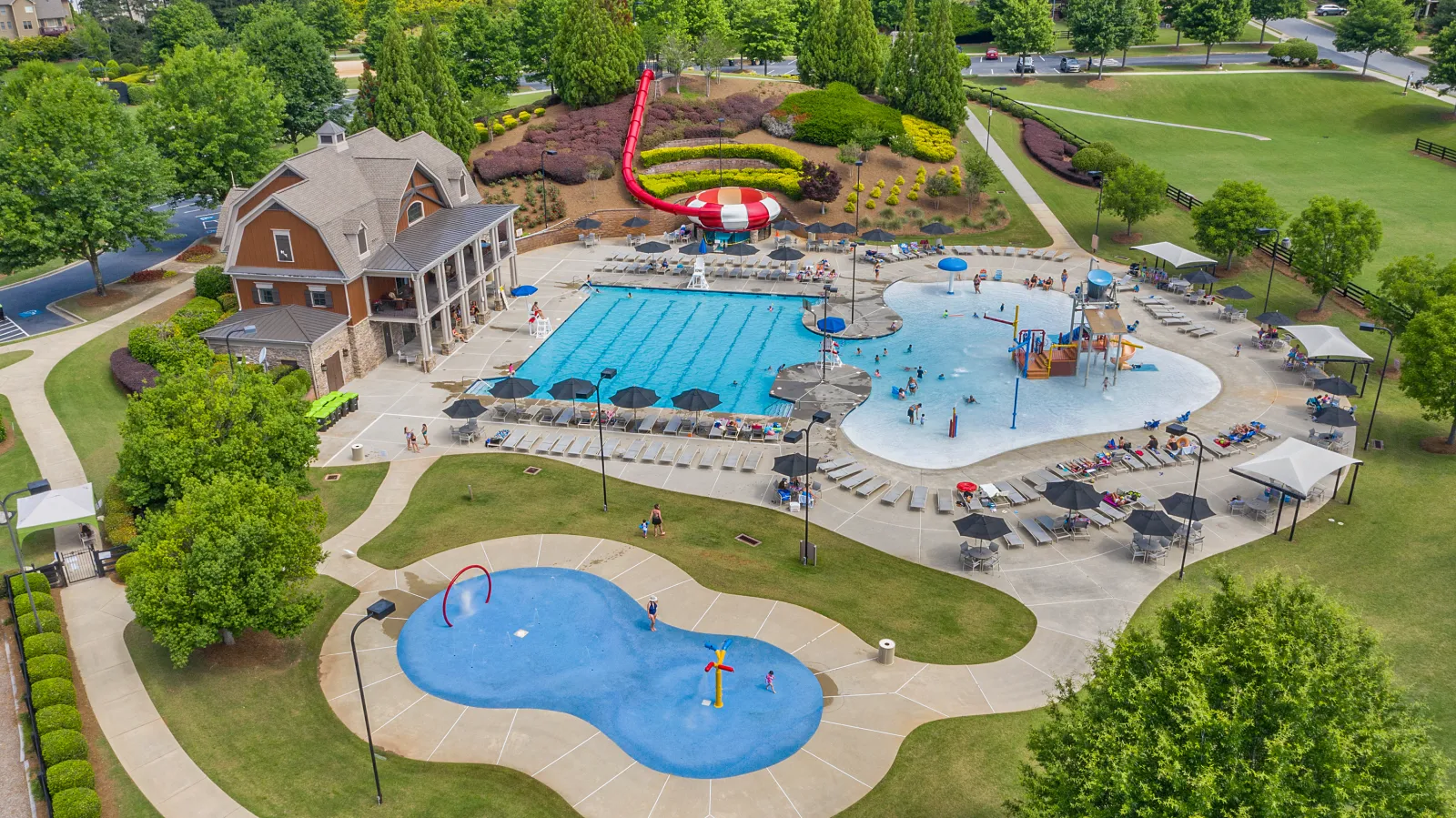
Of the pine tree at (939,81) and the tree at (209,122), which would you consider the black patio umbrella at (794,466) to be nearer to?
the tree at (209,122)

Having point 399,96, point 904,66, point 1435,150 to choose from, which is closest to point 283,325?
point 399,96

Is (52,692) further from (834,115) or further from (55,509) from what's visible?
(834,115)

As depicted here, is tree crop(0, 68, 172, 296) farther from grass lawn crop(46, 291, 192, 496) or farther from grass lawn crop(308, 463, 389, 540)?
grass lawn crop(308, 463, 389, 540)

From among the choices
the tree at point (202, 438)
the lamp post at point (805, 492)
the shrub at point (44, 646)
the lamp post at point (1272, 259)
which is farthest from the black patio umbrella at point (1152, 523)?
the shrub at point (44, 646)

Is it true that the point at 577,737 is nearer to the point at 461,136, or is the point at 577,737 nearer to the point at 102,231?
the point at 102,231

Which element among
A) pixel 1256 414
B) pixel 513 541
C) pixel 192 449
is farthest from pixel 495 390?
pixel 1256 414

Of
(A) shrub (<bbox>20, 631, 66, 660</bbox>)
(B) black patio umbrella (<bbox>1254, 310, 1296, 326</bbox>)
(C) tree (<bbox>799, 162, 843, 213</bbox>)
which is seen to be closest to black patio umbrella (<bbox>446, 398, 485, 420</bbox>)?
(A) shrub (<bbox>20, 631, 66, 660</bbox>)
